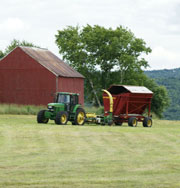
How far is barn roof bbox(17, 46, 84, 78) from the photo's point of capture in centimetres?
5338

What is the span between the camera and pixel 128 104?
34188 mm

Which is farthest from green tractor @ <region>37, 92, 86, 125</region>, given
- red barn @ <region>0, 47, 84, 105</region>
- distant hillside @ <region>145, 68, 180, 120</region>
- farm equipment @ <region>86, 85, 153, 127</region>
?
distant hillside @ <region>145, 68, 180, 120</region>

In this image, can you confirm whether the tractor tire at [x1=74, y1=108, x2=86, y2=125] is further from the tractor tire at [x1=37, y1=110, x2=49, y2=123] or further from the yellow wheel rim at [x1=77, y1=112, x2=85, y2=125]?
the tractor tire at [x1=37, y1=110, x2=49, y2=123]

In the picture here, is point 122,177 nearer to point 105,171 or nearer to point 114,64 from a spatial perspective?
point 105,171

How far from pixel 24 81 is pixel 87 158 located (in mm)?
38037

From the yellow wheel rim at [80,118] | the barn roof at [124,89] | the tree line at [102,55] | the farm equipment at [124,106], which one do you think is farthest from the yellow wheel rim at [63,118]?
the tree line at [102,55]

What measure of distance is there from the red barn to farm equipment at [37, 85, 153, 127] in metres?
17.9

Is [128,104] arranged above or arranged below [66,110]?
above

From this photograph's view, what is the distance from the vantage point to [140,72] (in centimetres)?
7031

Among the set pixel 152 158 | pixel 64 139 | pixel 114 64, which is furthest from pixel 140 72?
pixel 152 158

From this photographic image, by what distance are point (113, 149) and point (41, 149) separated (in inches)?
109

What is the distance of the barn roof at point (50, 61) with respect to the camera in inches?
2101

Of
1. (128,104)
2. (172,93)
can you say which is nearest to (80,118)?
(128,104)

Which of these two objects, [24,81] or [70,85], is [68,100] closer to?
[24,81]
